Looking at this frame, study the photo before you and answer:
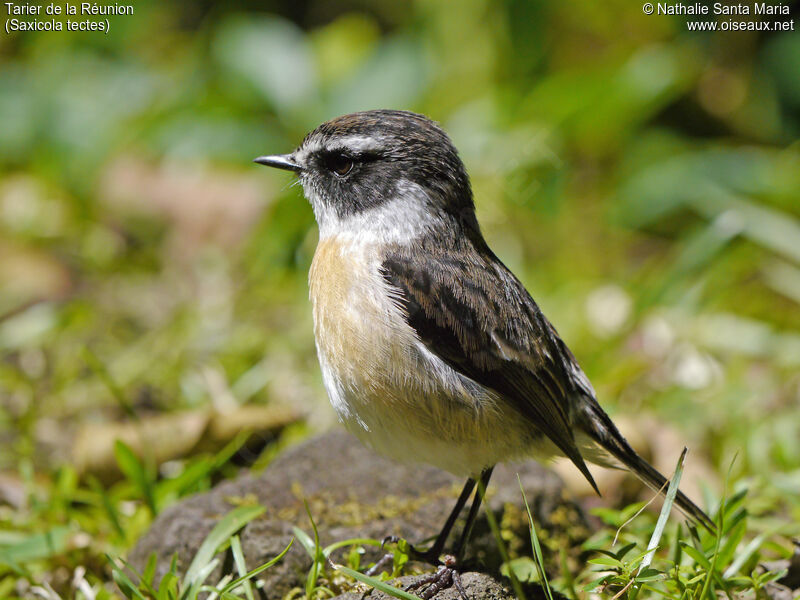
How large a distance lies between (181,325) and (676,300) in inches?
136

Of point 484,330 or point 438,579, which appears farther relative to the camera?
point 484,330

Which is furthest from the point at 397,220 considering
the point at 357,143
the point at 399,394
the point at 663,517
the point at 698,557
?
the point at 698,557

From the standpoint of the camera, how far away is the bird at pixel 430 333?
133 inches

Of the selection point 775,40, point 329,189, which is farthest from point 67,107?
point 775,40

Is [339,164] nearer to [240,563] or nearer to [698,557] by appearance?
[240,563]

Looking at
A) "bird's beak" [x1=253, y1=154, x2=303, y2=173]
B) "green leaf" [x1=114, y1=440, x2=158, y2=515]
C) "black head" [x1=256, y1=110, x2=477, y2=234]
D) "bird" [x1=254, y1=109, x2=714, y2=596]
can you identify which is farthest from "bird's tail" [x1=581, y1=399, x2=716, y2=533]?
"green leaf" [x1=114, y1=440, x2=158, y2=515]

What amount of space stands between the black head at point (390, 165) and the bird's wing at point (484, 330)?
294 mm

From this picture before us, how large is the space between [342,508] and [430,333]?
2.98 feet

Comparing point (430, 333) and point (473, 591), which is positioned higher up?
point (430, 333)

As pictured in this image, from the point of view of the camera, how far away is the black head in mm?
3838

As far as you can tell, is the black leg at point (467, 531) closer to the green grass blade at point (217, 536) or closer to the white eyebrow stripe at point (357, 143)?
the green grass blade at point (217, 536)

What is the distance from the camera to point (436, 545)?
11.7ft

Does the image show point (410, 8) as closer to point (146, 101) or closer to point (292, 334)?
point (146, 101)

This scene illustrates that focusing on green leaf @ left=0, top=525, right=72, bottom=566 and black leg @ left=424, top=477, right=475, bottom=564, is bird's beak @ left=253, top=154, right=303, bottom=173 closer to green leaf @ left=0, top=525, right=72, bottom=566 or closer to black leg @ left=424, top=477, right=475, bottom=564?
black leg @ left=424, top=477, right=475, bottom=564
